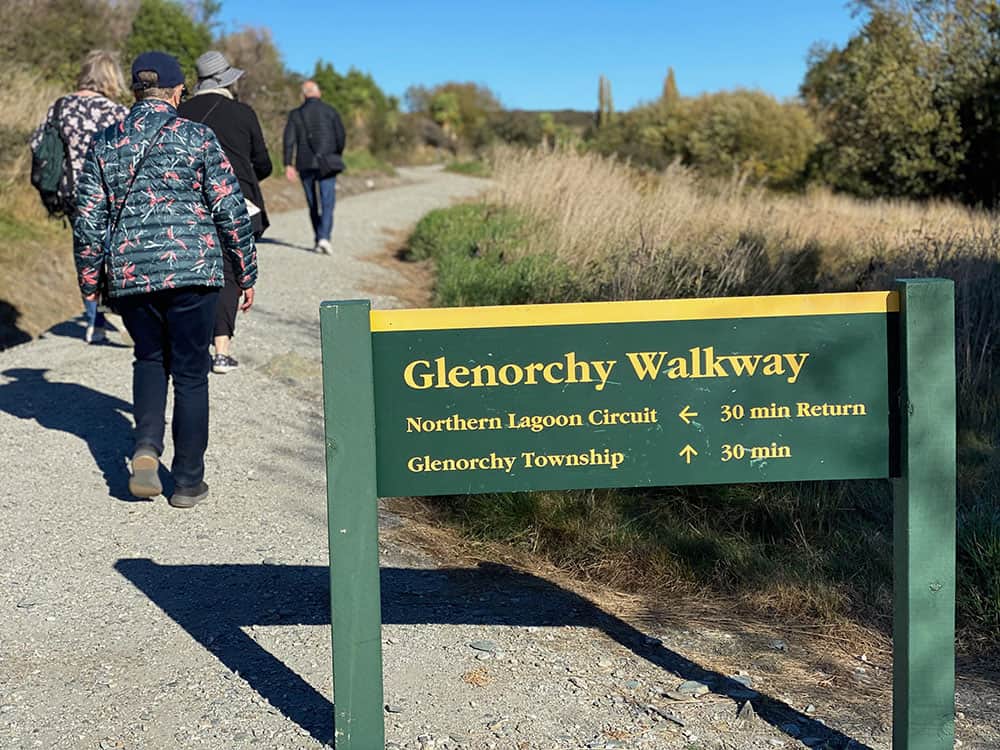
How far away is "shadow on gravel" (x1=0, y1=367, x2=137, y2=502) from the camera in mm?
6105

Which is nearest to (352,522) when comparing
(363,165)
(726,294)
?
(726,294)

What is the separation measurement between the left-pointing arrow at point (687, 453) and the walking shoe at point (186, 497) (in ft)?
9.51

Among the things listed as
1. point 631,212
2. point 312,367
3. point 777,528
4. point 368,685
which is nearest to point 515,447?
point 368,685

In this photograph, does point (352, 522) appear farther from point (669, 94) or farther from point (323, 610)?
point (669, 94)

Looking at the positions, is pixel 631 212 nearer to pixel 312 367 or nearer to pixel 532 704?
pixel 312 367

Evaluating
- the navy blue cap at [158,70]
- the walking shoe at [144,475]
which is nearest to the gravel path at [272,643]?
the walking shoe at [144,475]

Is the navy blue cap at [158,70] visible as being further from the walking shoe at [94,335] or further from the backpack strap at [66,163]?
the walking shoe at [94,335]

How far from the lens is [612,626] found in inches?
168

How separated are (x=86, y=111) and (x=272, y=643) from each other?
442 centimetres

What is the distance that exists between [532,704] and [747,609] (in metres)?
1.25

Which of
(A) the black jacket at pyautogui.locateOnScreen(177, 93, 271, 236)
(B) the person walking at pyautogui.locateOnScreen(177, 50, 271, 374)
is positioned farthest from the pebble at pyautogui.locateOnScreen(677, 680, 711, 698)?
(A) the black jacket at pyautogui.locateOnScreen(177, 93, 271, 236)

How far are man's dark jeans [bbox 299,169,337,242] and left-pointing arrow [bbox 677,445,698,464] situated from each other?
9.92 m

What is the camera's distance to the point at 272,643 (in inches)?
159

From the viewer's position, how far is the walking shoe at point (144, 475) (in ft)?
17.4
